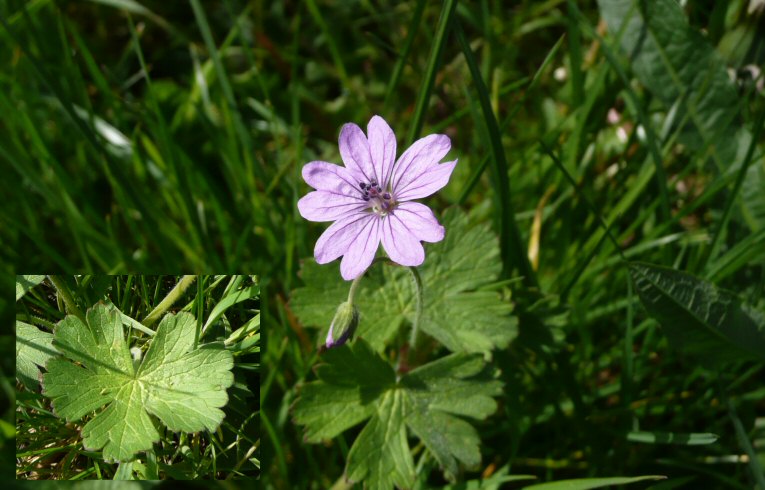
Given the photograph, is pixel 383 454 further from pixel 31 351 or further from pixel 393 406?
pixel 31 351

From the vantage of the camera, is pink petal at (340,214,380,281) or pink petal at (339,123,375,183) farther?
pink petal at (339,123,375,183)

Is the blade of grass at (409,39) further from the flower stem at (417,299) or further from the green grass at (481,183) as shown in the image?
the flower stem at (417,299)

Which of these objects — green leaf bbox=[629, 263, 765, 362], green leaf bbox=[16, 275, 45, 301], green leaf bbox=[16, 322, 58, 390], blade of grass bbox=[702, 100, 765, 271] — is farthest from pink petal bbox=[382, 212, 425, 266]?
blade of grass bbox=[702, 100, 765, 271]

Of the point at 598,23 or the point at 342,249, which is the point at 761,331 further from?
the point at 598,23

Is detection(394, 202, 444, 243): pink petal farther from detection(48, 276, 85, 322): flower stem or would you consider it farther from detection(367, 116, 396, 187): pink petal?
detection(48, 276, 85, 322): flower stem

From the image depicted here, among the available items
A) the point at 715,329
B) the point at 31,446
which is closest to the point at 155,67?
the point at 31,446

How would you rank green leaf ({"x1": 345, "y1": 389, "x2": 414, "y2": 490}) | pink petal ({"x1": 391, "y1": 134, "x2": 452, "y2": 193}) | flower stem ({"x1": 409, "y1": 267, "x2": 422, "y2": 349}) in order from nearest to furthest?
pink petal ({"x1": 391, "y1": 134, "x2": 452, "y2": 193}) < flower stem ({"x1": 409, "y1": 267, "x2": 422, "y2": 349}) < green leaf ({"x1": 345, "y1": 389, "x2": 414, "y2": 490})

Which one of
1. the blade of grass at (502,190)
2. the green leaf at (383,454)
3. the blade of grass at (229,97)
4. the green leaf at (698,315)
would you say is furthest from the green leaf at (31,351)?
the green leaf at (698,315)

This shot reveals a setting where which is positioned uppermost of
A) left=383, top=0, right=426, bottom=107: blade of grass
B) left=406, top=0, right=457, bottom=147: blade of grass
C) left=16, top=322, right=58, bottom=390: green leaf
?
left=383, top=0, right=426, bottom=107: blade of grass

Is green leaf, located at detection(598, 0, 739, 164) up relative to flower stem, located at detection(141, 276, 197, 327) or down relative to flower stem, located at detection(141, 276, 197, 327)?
up
